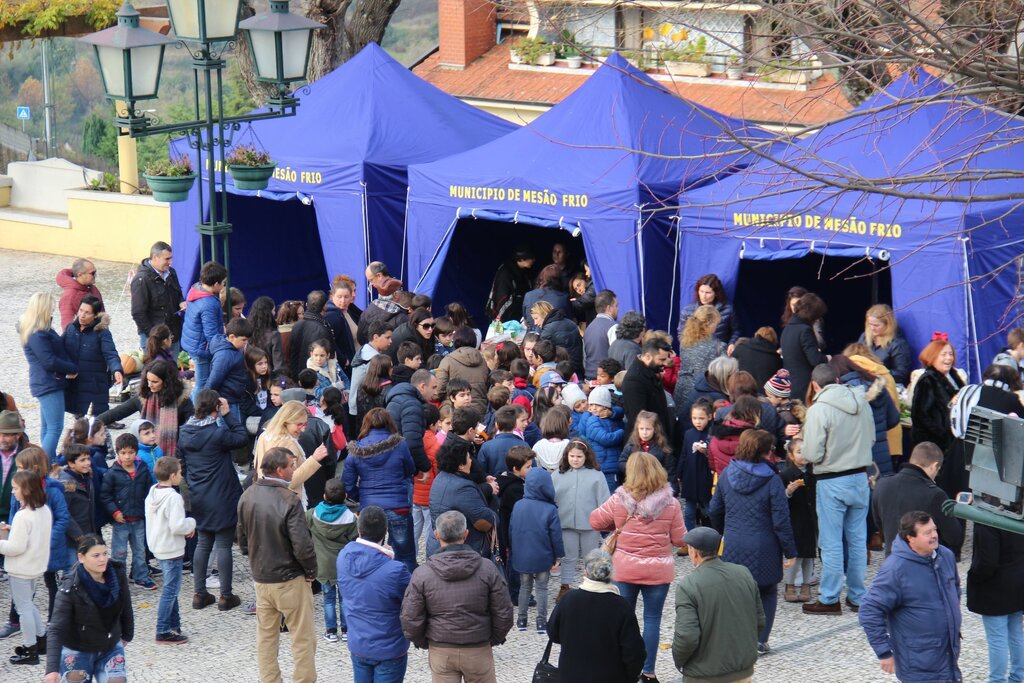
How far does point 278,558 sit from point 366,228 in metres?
7.15

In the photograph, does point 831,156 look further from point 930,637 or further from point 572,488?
point 930,637

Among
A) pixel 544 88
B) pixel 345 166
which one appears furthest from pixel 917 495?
pixel 544 88

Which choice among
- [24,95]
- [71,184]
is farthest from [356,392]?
[24,95]

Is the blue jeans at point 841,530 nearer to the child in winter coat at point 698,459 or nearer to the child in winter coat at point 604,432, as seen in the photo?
the child in winter coat at point 698,459

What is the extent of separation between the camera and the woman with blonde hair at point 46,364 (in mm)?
10664

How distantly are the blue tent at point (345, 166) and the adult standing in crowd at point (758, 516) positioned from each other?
696cm

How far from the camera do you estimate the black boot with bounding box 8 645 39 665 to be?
25.4 ft

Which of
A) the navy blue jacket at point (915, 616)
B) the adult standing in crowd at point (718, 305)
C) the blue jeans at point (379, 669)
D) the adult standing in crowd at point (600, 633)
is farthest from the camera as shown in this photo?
the adult standing in crowd at point (718, 305)

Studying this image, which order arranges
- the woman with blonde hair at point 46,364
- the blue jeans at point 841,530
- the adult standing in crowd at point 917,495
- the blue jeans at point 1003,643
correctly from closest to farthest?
the blue jeans at point 1003,643
the adult standing in crowd at point 917,495
the blue jeans at point 841,530
the woman with blonde hair at point 46,364

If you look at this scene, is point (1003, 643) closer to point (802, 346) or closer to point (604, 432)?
point (604, 432)

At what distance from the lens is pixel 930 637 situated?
627 cm

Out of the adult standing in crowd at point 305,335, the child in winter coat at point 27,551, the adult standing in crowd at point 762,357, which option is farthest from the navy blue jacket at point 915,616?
the adult standing in crowd at point 305,335

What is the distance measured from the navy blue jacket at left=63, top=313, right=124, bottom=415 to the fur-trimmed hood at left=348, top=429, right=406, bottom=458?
146 inches

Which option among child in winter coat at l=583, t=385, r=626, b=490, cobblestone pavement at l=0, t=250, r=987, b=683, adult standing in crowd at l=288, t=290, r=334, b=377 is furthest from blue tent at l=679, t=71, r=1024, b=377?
adult standing in crowd at l=288, t=290, r=334, b=377
